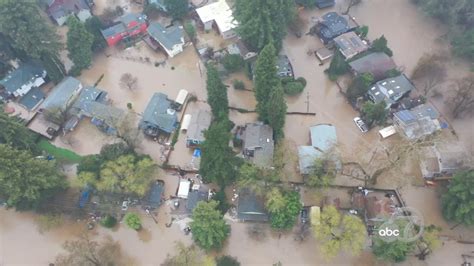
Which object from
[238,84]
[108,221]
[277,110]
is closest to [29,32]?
[108,221]

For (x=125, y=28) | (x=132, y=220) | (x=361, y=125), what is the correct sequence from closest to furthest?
(x=132, y=220) → (x=361, y=125) → (x=125, y=28)

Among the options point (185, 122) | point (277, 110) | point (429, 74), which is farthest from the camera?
point (429, 74)

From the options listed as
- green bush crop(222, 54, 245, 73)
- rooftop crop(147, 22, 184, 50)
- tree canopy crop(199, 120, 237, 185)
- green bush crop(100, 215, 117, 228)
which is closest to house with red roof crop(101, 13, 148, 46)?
rooftop crop(147, 22, 184, 50)

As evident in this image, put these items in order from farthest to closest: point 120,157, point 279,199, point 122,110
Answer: point 122,110 < point 120,157 < point 279,199

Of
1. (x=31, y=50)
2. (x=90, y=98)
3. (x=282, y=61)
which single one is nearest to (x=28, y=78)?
(x=31, y=50)

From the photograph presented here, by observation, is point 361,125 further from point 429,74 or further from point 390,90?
point 429,74

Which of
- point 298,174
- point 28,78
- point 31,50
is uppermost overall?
point 31,50

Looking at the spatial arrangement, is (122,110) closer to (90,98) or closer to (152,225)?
(90,98)

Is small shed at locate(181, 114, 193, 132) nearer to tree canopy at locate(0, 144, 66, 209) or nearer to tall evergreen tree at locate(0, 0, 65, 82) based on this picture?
tree canopy at locate(0, 144, 66, 209)
